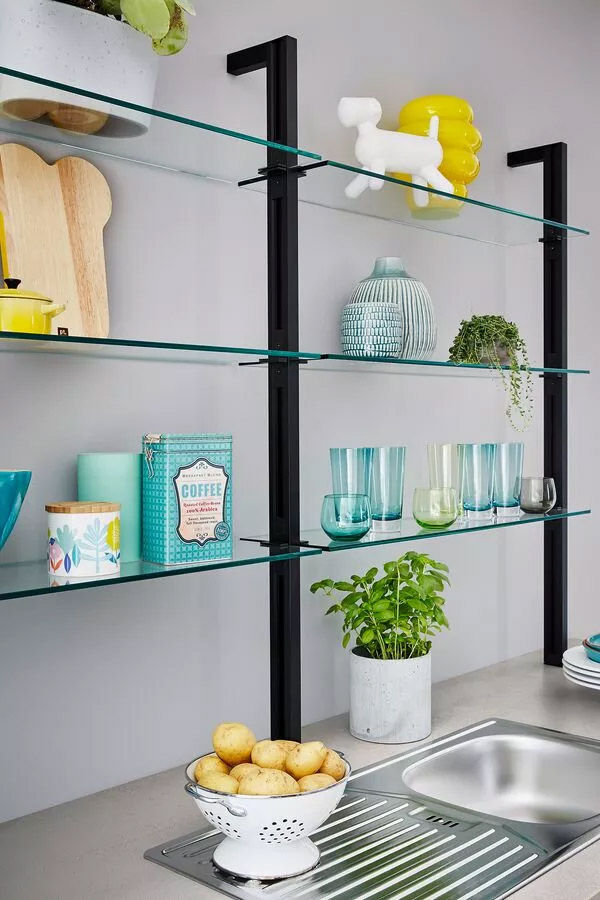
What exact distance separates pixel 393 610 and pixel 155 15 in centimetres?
111

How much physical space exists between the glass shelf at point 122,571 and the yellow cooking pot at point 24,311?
1.06 feet

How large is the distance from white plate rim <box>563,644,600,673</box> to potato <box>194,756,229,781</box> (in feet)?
3.21

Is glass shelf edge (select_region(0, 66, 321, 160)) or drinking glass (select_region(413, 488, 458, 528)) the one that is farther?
drinking glass (select_region(413, 488, 458, 528))

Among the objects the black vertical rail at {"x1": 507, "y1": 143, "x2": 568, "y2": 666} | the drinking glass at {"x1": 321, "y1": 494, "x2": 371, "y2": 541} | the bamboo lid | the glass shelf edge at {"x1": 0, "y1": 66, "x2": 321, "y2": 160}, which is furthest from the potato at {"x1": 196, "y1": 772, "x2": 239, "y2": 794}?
the black vertical rail at {"x1": 507, "y1": 143, "x2": 568, "y2": 666}

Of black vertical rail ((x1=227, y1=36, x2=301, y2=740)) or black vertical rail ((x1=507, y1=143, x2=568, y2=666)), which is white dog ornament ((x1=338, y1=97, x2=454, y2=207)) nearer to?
black vertical rail ((x1=227, y1=36, x2=301, y2=740))

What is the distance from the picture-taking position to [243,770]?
1215 mm

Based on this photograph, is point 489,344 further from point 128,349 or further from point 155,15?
point 155,15

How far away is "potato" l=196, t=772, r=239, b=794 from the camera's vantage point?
1.19 metres

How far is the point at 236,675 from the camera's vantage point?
1770mm

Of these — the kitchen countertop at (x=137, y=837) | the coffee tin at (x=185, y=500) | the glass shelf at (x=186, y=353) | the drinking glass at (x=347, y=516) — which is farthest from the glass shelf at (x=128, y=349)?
the kitchen countertop at (x=137, y=837)

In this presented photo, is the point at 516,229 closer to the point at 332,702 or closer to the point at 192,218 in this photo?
the point at 192,218

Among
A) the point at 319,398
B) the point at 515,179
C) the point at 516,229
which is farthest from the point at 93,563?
the point at 515,179

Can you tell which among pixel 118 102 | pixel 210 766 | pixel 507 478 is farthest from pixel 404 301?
pixel 210 766

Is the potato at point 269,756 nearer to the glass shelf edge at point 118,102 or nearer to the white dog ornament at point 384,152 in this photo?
the glass shelf edge at point 118,102
